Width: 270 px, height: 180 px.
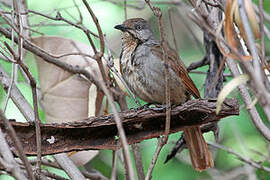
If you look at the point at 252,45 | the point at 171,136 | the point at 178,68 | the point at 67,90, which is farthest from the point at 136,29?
the point at 252,45

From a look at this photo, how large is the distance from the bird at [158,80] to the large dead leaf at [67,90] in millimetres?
337

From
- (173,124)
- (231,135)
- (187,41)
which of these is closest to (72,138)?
(173,124)

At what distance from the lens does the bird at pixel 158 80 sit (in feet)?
11.2

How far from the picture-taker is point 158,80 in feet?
11.2

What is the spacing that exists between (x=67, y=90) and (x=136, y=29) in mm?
735

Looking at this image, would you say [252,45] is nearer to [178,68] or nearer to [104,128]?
[104,128]

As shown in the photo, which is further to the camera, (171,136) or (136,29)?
(171,136)

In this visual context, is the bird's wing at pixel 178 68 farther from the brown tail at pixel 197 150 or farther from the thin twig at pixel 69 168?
the thin twig at pixel 69 168

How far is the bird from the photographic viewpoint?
3424 millimetres

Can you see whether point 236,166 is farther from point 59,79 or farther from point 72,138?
point 72,138

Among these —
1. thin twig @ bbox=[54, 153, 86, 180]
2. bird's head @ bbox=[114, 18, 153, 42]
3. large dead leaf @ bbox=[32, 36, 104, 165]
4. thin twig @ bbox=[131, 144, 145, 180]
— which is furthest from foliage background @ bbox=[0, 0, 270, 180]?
thin twig @ bbox=[54, 153, 86, 180]

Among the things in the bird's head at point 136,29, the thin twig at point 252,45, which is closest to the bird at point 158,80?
the bird's head at point 136,29

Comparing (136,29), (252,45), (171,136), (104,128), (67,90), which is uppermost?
(136,29)

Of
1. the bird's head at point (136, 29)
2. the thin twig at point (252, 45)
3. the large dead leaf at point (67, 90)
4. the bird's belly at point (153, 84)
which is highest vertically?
the bird's head at point (136, 29)
